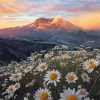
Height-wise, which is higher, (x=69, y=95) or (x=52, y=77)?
(x=69, y=95)

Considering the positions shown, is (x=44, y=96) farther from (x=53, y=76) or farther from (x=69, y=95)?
(x=53, y=76)

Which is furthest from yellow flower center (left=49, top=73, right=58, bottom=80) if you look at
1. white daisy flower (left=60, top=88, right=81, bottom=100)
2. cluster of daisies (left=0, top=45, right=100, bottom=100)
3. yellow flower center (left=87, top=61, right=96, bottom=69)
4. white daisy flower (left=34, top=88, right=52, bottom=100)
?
white daisy flower (left=60, top=88, right=81, bottom=100)

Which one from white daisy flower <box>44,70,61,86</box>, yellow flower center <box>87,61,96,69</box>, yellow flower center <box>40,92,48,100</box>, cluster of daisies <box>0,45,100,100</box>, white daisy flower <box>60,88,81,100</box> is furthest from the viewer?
yellow flower center <box>87,61,96,69</box>

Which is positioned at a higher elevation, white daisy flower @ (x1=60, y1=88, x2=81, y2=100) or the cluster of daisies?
white daisy flower @ (x1=60, y1=88, x2=81, y2=100)

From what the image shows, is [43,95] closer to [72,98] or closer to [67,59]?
[72,98]

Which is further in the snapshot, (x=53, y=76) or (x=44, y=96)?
(x=53, y=76)

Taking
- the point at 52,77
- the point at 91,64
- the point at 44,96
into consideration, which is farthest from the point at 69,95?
the point at 91,64

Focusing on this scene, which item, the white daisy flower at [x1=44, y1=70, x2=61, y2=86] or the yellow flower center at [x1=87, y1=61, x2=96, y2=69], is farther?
the yellow flower center at [x1=87, y1=61, x2=96, y2=69]

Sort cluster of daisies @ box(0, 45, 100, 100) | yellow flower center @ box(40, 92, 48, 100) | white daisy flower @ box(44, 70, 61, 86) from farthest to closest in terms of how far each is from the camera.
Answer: white daisy flower @ box(44, 70, 61, 86)
cluster of daisies @ box(0, 45, 100, 100)
yellow flower center @ box(40, 92, 48, 100)

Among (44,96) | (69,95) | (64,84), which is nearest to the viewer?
(69,95)

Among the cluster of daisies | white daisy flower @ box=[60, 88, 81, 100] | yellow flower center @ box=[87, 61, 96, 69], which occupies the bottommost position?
the cluster of daisies

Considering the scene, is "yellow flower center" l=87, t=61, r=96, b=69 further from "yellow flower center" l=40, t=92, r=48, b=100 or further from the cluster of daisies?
"yellow flower center" l=40, t=92, r=48, b=100

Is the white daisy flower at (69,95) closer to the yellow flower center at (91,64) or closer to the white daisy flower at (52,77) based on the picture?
the white daisy flower at (52,77)

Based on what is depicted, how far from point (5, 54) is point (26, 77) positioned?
61182mm
